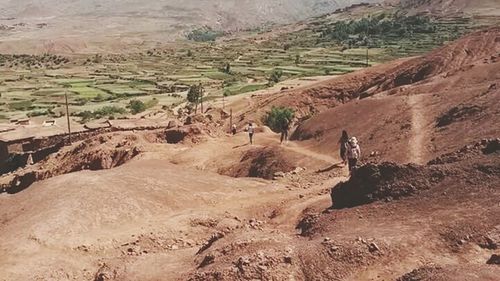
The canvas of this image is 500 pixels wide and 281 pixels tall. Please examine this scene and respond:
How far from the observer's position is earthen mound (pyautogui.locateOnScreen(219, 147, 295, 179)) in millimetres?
32303

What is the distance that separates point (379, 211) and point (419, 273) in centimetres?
441

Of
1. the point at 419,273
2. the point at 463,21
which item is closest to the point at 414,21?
the point at 463,21

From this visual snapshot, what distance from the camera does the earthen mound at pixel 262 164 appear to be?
32.3 m

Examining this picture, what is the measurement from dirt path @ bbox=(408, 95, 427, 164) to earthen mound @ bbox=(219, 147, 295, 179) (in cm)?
601

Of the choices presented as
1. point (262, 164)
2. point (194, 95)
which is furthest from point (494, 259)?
point (194, 95)

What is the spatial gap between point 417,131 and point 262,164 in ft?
25.9

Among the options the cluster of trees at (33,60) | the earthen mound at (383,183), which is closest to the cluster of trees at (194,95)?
the earthen mound at (383,183)

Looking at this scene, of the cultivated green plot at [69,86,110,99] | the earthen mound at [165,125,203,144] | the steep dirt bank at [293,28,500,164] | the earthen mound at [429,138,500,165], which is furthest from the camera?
the cultivated green plot at [69,86,110,99]

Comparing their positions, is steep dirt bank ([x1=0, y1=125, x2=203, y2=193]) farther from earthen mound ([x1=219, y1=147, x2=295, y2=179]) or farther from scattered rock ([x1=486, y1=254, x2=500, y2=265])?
scattered rock ([x1=486, y1=254, x2=500, y2=265])

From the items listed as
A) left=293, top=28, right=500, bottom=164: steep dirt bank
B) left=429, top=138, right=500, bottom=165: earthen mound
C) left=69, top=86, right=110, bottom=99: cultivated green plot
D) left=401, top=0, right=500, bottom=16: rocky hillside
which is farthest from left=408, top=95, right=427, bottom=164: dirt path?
left=401, top=0, right=500, bottom=16: rocky hillside

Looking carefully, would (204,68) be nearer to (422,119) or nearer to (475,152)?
(422,119)

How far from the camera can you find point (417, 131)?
3136cm

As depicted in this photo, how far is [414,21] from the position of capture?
590 feet

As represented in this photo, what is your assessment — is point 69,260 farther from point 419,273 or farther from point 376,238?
point 419,273
